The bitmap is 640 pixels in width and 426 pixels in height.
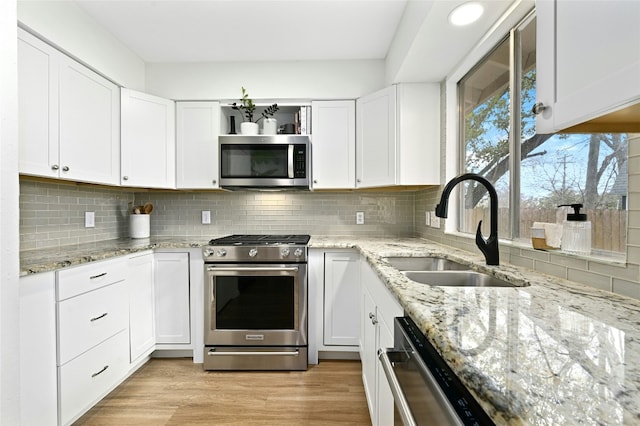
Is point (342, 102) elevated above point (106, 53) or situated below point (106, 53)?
below

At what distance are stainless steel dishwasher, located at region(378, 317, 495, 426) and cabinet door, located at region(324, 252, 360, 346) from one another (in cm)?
131

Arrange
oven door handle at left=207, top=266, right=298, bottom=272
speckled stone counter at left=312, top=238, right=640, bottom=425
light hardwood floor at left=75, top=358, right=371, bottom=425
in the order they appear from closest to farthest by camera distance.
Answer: speckled stone counter at left=312, top=238, right=640, bottom=425 < light hardwood floor at left=75, top=358, right=371, bottom=425 < oven door handle at left=207, top=266, right=298, bottom=272

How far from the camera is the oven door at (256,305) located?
217cm

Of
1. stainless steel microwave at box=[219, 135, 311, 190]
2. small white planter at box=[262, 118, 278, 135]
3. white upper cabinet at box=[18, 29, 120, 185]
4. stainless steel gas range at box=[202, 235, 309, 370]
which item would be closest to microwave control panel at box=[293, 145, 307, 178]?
stainless steel microwave at box=[219, 135, 311, 190]

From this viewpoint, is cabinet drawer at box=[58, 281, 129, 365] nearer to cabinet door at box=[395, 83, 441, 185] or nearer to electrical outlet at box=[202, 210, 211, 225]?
electrical outlet at box=[202, 210, 211, 225]

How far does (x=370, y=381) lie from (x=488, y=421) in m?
1.30

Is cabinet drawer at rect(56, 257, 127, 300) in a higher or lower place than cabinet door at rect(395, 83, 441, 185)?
lower

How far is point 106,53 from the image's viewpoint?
2129mm

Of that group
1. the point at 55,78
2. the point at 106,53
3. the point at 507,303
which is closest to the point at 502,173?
the point at 507,303

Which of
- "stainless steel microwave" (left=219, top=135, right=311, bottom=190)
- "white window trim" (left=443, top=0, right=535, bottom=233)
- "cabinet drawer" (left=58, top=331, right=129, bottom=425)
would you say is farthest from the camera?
"stainless steel microwave" (left=219, top=135, right=311, bottom=190)

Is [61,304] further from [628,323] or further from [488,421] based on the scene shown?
[628,323]

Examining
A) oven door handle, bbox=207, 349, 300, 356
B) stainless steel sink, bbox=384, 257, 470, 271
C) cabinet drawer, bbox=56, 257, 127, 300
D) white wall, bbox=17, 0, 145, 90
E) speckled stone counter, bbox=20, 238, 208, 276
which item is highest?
white wall, bbox=17, 0, 145, 90

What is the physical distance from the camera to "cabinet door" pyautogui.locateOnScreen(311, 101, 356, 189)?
98.7 inches

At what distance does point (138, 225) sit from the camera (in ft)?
8.54
